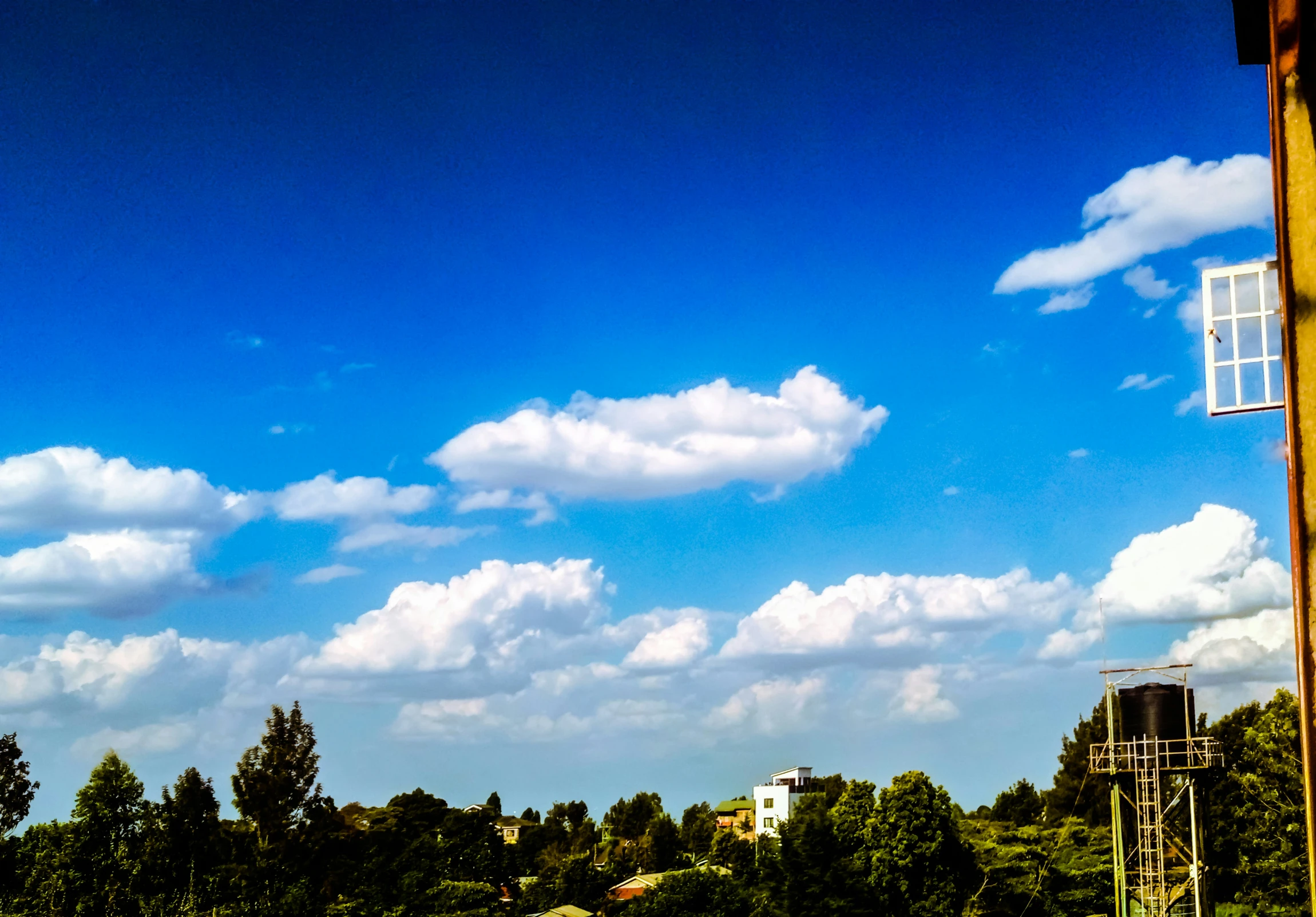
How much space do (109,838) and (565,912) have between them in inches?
807

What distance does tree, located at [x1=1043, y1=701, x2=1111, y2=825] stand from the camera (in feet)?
221

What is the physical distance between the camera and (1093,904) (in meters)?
47.5

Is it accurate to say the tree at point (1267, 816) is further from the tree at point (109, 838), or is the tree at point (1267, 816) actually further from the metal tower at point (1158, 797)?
the tree at point (109, 838)

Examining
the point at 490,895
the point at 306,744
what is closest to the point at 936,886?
the point at 490,895

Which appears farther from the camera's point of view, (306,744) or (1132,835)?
(306,744)

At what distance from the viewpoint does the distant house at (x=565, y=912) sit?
50531 millimetres

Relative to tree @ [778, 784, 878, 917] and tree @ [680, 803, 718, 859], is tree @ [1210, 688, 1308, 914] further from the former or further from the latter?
tree @ [680, 803, 718, 859]

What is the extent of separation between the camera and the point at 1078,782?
72562 millimetres

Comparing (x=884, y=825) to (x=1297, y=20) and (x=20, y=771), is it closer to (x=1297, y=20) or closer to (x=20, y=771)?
(x=20, y=771)

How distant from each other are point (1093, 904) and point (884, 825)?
13.7m

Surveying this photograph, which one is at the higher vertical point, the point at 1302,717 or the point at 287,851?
the point at 1302,717

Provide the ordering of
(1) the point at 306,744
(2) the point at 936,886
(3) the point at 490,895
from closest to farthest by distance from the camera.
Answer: (2) the point at 936,886
(1) the point at 306,744
(3) the point at 490,895

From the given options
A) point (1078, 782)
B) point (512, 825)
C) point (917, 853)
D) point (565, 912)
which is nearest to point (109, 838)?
point (565, 912)

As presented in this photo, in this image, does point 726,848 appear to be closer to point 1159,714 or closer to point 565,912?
point 565,912
